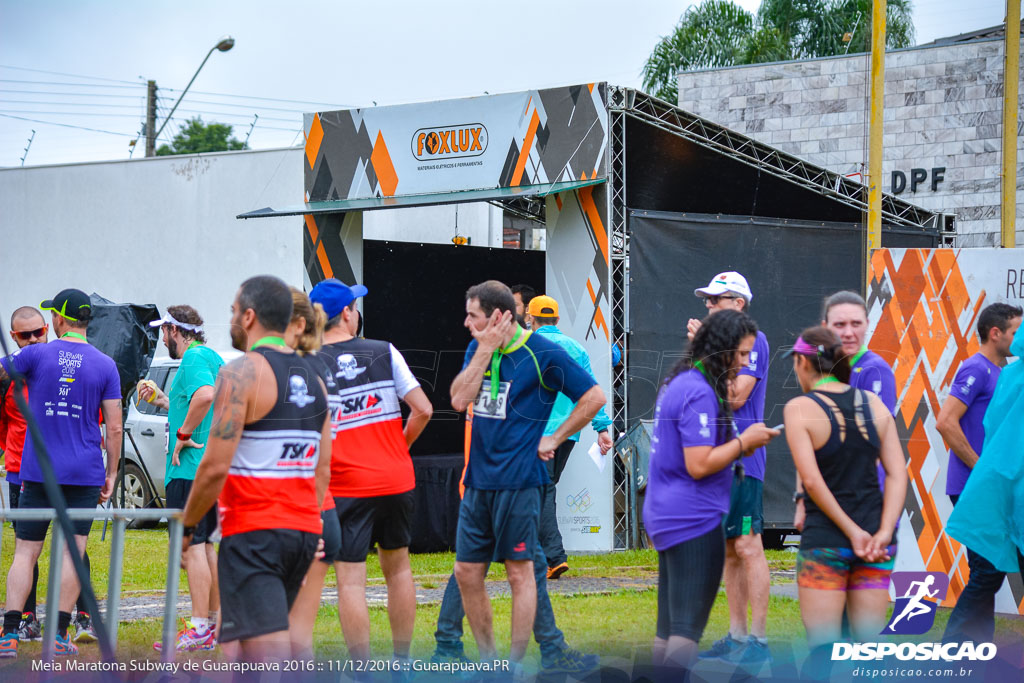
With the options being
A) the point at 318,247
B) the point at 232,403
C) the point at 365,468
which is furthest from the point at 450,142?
the point at 232,403

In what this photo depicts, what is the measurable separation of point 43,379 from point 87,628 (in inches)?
61.9

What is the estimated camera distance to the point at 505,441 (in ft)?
16.6

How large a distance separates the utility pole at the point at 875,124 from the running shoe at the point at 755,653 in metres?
2.02

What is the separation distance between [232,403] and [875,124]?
12.6 ft

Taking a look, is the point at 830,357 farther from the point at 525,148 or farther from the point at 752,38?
the point at 752,38

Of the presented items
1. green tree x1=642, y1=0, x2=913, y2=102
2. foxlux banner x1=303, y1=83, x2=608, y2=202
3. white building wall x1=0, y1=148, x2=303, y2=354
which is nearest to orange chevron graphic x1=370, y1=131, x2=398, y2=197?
foxlux banner x1=303, y1=83, x2=608, y2=202

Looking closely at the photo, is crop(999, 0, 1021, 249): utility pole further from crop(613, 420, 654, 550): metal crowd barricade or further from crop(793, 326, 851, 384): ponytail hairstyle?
crop(613, 420, 654, 550): metal crowd barricade

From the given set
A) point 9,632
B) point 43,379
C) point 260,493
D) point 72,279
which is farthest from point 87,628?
point 260,493

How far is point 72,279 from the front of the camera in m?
7.03

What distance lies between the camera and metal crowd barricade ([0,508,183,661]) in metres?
3.99

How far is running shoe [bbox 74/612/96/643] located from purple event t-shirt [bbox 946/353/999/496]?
15.5 feet

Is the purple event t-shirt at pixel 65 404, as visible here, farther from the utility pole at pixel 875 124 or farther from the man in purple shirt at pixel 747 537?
the utility pole at pixel 875 124

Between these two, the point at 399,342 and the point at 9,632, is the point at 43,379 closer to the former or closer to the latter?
the point at 9,632

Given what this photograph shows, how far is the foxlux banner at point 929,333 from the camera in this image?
5.70 meters
